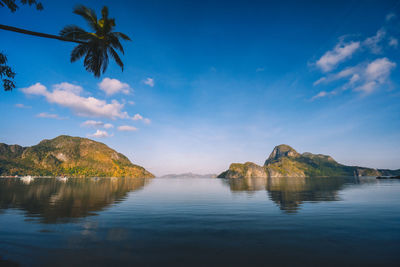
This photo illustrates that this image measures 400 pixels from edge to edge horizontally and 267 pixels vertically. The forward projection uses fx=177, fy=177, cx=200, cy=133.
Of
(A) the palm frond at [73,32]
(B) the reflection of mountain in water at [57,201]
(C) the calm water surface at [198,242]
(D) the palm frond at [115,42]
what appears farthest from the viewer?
(D) the palm frond at [115,42]

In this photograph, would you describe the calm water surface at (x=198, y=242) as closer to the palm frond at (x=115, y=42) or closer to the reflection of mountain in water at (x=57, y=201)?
the reflection of mountain in water at (x=57, y=201)

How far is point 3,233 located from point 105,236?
6.74m

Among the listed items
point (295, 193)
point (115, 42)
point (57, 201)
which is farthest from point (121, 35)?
point (295, 193)

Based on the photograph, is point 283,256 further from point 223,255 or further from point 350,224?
point 350,224

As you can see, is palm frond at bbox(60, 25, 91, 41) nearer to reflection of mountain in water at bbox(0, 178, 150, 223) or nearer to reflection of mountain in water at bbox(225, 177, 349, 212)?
reflection of mountain in water at bbox(0, 178, 150, 223)

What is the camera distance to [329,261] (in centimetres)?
788

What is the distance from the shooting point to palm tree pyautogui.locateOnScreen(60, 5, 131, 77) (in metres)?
17.1

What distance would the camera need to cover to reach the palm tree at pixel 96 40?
56.1ft

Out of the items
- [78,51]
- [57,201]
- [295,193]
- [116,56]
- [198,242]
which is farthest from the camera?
[295,193]

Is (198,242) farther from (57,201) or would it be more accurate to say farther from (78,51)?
(57,201)

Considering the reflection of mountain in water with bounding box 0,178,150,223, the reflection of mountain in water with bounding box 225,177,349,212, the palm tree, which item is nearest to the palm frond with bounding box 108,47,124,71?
the palm tree

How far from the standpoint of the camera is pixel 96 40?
17.9 meters

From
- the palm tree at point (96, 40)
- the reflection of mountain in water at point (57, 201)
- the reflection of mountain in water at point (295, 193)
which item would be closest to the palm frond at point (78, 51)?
the palm tree at point (96, 40)

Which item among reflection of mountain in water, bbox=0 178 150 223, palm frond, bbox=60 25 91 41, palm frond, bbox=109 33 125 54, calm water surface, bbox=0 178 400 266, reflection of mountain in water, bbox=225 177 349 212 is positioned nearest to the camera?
calm water surface, bbox=0 178 400 266
